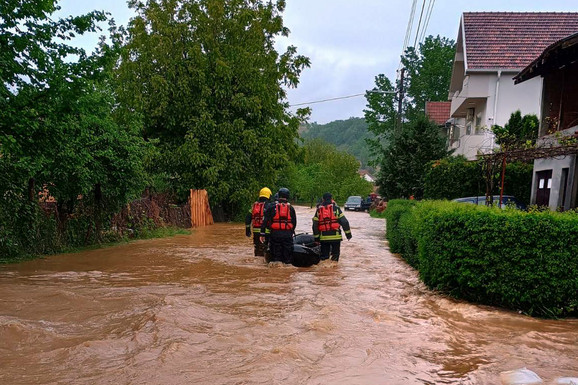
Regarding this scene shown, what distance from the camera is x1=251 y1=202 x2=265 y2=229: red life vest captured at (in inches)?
475

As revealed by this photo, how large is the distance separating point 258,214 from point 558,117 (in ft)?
31.8

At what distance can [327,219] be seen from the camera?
454 inches

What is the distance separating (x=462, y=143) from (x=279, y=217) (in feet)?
65.0

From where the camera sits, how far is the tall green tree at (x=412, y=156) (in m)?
25.9

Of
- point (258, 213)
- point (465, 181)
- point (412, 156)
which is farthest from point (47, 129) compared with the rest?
point (412, 156)

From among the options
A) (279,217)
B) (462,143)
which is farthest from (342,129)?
(279,217)

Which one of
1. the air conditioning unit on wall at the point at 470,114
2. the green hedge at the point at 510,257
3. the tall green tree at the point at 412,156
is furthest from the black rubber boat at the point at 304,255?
the air conditioning unit on wall at the point at 470,114

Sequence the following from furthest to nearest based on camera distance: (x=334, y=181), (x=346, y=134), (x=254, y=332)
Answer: (x=346, y=134), (x=334, y=181), (x=254, y=332)

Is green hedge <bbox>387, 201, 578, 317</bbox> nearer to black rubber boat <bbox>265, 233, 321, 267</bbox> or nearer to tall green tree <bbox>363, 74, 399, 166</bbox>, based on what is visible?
black rubber boat <bbox>265, 233, 321, 267</bbox>

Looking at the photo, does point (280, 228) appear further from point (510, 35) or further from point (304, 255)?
point (510, 35)

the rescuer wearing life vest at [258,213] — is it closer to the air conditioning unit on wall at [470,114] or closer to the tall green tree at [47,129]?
the tall green tree at [47,129]

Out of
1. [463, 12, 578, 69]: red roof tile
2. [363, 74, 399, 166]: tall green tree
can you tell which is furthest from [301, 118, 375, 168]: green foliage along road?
[463, 12, 578, 69]: red roof tile

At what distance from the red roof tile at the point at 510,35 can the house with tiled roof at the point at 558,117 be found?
937 cm

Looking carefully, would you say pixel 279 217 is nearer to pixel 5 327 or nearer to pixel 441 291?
pixel 441 291
